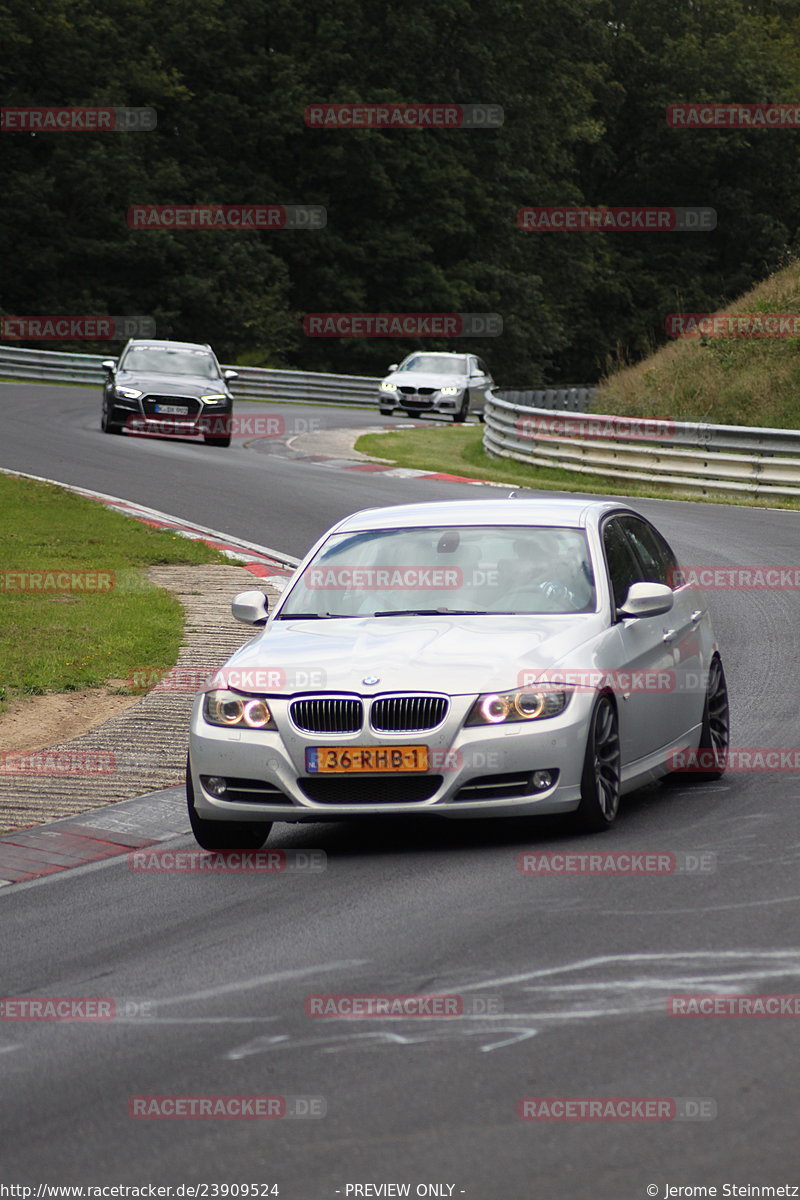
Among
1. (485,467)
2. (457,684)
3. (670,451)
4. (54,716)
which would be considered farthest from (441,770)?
(485,467)

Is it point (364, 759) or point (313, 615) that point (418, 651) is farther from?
point (313, 615)

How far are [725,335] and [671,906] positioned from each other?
97.6 ft

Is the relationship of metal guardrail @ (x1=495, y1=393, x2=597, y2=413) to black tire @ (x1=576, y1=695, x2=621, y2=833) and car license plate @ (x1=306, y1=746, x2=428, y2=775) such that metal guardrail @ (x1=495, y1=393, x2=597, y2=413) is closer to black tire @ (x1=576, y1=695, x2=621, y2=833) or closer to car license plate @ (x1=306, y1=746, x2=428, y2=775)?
black tire @ (x1=576, y1=695, x2=621, y2=833)

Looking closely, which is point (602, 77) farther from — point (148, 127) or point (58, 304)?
point (58, 304)

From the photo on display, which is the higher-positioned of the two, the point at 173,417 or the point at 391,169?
the point at 391,169

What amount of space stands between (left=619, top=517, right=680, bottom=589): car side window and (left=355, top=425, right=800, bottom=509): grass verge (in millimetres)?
16220

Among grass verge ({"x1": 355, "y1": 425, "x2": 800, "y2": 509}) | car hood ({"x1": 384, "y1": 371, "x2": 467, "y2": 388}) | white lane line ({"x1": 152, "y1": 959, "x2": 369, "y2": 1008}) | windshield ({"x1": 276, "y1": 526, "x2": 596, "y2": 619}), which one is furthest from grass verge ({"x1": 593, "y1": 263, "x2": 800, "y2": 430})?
white lane line ({"x1": 152, "y1": 959, "x2": 369, "y2": 1008})

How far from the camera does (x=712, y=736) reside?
32.8 ft

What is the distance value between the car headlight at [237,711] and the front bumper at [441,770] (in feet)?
0.14

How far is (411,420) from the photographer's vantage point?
4397 cm

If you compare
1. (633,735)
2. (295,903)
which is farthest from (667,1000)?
(633,735)

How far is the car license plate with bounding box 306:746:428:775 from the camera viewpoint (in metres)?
8.08

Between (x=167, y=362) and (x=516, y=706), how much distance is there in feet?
84.3

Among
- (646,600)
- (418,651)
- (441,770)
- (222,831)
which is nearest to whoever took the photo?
(441,770)
